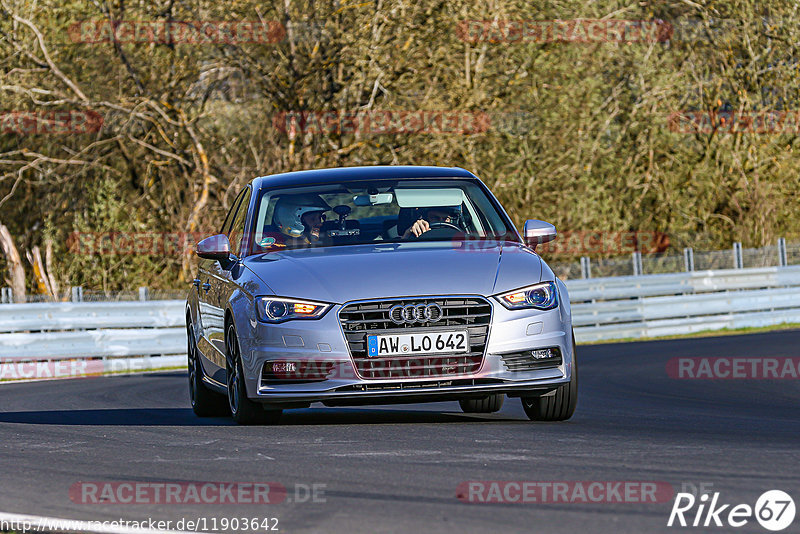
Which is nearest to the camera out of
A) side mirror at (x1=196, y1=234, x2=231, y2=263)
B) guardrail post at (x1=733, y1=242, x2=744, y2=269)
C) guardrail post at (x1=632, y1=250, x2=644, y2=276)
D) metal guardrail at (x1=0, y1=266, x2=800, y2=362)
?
side mirror at (x1=196, y1=234, x2=231, y2=263)

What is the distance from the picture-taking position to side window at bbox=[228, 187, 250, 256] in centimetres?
970

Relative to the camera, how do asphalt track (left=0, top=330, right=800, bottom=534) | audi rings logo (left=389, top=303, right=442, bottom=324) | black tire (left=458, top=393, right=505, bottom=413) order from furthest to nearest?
black tire (left=458, top=393, right=505, bottom=413), audi rings logo (left=389, top=303, right=442, bottom=324), asphalt track (left=0, top=330, right=800, bottom=534)

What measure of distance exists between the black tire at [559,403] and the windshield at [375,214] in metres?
1.13

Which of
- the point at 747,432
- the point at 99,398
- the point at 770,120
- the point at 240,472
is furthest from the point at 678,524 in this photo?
the point at 770,120

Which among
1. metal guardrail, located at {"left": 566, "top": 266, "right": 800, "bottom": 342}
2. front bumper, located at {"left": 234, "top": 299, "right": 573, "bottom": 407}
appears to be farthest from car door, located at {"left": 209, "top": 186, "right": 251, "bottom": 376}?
metal guardrail, located at {"left": 566, "top": 266, "right": 800, "bottom": 342}

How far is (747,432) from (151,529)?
4150 millimetres

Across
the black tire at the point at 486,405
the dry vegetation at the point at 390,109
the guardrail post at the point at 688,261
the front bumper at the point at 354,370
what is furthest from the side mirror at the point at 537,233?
the guardrail post at the point at 688,261

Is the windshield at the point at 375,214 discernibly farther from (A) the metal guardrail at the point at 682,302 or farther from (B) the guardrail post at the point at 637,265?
(B) the guardrail post at the point at 637,265

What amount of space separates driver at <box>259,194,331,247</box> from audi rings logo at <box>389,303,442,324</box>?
1.29m

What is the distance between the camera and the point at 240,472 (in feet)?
22.0

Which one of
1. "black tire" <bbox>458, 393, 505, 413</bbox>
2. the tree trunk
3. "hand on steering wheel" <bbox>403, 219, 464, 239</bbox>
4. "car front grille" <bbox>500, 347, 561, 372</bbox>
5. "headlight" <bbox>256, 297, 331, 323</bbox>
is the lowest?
the tree trunk

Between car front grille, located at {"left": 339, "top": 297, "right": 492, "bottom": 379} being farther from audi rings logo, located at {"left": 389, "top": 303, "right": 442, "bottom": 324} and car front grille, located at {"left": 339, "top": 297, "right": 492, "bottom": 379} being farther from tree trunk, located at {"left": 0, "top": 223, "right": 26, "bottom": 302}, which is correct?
tree trunk, located at {"left": 0, "top": 223, "right": 26, "bottom": 302}

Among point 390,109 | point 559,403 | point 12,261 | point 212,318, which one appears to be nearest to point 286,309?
point 212,318

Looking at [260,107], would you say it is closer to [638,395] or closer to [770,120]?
[770,120]
